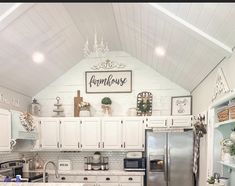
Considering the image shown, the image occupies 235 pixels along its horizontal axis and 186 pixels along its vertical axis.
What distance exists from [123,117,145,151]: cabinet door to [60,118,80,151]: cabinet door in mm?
1005

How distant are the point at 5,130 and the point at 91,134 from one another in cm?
200

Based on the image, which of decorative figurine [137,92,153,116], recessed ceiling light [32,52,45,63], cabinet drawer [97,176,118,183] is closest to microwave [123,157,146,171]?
cabinet drawer [97,176,118,183]

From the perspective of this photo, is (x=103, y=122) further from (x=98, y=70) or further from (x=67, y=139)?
(x=98, y=70)

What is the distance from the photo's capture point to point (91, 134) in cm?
575

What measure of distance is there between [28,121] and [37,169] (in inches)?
58.1

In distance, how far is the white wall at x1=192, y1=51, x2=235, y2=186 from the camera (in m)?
2.89

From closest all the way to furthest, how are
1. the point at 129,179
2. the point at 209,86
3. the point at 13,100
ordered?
the point at 209,86, the point at 13,100, the point at 129,179

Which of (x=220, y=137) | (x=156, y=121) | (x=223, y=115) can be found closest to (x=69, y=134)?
(x=156, y=121)

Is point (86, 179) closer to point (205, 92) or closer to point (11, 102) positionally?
point (11, 102)

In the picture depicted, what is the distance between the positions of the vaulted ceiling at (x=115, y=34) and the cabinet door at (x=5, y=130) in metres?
0.69

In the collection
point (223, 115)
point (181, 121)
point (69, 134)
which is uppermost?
point (223, 115)

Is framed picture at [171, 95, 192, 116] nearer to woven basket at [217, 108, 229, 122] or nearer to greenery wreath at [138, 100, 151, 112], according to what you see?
greenery wreath at [138, 100, 151, 112]

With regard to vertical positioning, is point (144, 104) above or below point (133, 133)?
above

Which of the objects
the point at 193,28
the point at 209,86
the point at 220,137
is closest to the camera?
the point at 193,28
